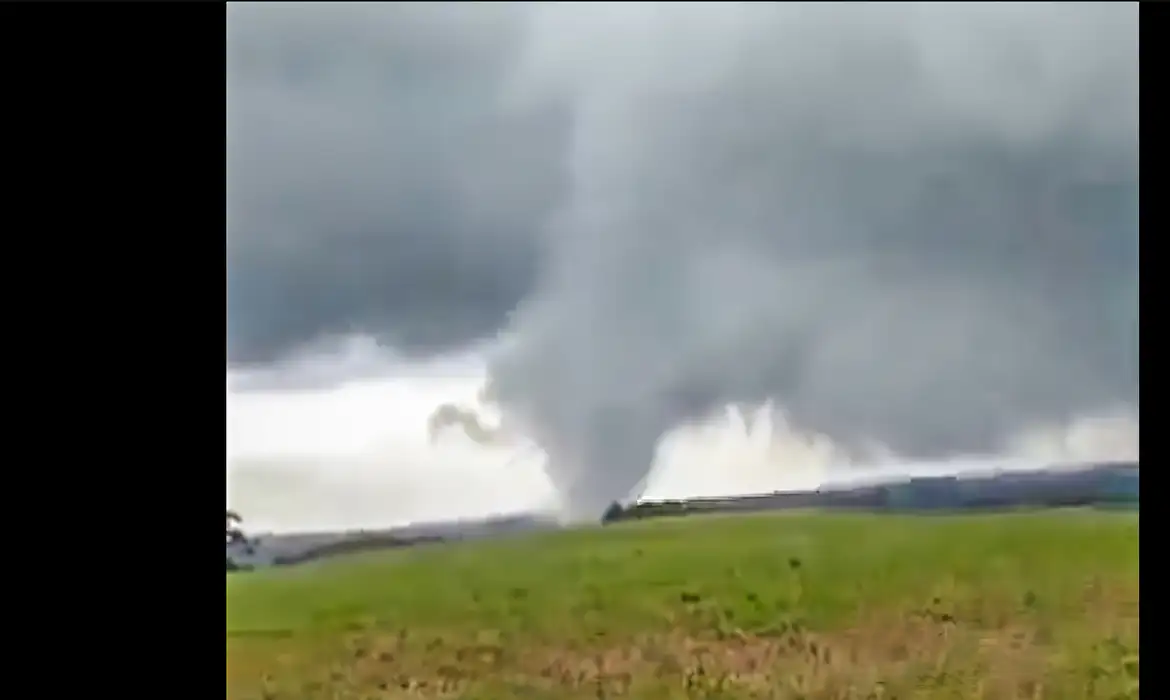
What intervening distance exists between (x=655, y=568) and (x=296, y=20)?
115 centimetres

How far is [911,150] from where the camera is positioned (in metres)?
1.69

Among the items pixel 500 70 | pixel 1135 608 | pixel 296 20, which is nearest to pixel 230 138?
pixel 296 20

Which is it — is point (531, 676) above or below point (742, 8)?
below

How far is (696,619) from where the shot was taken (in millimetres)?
1571

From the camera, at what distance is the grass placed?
5.04ft

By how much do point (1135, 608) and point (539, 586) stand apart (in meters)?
1.05

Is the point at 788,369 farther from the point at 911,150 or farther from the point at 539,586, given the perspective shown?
the point at 539,586

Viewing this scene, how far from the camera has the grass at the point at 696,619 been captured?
1.54 m
